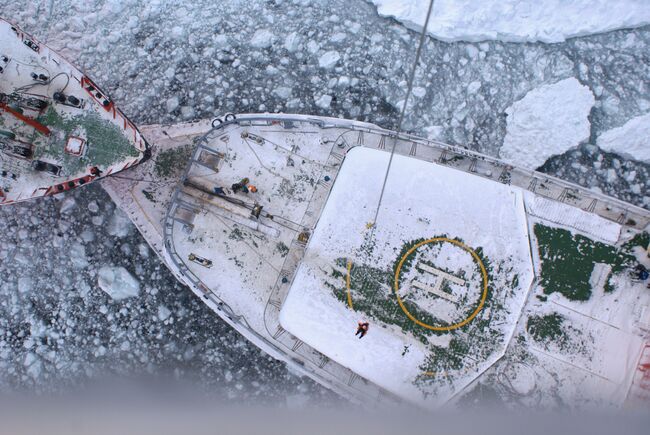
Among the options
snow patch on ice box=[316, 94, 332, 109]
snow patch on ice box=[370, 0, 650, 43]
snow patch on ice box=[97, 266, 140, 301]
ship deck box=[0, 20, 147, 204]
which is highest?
snow patch on ice box=[370, 0, 650, 43]

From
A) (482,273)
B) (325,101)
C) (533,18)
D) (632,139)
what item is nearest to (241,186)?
(325,101)

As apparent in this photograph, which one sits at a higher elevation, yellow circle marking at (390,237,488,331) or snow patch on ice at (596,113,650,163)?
snow patch on ice at (596,113,650,163)

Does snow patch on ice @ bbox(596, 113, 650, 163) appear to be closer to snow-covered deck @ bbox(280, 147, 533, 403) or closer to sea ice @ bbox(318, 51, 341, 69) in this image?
snow-covered deck @ bbox(280, 147, 533, 403)

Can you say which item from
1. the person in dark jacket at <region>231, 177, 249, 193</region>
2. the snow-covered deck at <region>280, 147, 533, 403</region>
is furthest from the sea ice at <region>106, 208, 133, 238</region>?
the snow-covered deck at <region>280, 147, 533, 403</region>

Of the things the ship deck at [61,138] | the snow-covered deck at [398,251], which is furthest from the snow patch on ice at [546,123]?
the ship deck at [61,138]

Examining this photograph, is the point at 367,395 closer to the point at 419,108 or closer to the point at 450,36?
the point at 419,108

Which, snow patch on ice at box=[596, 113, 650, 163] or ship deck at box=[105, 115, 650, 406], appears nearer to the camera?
ship deck at box=[105, 115, 650, 406]

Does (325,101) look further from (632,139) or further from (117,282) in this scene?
(632,139)
